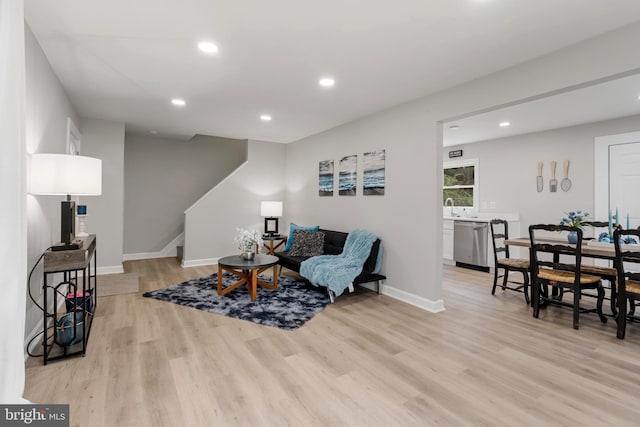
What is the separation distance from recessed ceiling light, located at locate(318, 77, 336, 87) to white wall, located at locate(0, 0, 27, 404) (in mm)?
2255

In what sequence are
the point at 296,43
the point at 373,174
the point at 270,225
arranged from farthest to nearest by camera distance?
the point at 270,225 < the point at 373,174 < the point at 296,43

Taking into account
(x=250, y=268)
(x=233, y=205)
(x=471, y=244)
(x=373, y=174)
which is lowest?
(x=250, y=268)

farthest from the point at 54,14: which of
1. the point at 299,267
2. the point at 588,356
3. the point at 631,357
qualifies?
the point at 631,357

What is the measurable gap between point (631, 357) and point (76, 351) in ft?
14.3

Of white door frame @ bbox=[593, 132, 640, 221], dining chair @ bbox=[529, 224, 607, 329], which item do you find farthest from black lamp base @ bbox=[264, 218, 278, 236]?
white door frame @ bbox=[593, 132, 640, 221]

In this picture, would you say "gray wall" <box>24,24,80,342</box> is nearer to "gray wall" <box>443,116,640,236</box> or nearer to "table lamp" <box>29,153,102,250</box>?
"table lamp" <box>29,153,102,250</box>

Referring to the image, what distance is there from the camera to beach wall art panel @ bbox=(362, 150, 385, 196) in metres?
4.24

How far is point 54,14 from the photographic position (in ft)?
7.05

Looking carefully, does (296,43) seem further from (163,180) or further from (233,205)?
(163,180)

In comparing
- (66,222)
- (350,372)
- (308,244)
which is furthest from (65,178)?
(308,244)

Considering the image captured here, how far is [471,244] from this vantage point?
5.61 meters

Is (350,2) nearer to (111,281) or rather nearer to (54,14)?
(54,14)

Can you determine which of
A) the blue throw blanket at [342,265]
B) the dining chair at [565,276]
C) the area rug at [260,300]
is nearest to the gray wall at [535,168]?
the dining chair at [565,276]

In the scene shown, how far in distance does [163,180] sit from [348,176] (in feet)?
→ 13.6
